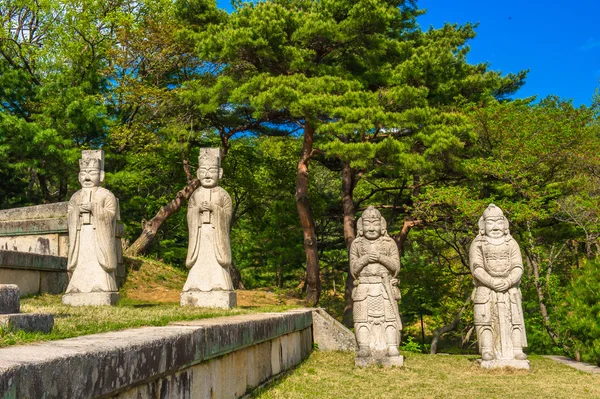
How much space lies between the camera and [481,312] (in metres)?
9.56

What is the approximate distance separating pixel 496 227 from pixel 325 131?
19.8ft

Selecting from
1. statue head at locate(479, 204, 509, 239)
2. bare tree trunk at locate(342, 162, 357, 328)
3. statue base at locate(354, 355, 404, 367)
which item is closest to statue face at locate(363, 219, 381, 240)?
statue head at locate(479, 204, 509, 239)

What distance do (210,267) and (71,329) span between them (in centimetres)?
489

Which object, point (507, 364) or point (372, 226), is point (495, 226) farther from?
point (507, 364)

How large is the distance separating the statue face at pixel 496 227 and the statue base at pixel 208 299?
4.39 meters

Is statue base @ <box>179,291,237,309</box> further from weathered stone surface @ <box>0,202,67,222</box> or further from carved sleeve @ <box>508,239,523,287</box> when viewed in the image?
weathered stone surface @ <box>0,202,67,222</box>

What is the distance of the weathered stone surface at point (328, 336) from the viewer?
11.0 m

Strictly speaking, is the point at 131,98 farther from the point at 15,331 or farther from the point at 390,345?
the point at 15,331

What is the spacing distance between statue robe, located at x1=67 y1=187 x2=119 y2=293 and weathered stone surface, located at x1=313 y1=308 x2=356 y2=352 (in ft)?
12.8

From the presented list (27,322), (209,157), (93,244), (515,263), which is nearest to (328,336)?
(515,263)

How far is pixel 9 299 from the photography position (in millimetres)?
4211

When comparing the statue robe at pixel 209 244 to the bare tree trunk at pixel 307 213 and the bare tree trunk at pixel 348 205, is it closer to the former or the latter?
the bare tree trunk at pixel 307 213

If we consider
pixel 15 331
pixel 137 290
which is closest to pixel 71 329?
pixel 15 331

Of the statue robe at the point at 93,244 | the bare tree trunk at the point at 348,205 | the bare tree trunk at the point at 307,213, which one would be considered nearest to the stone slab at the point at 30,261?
the statue robe at the point at 93,244
